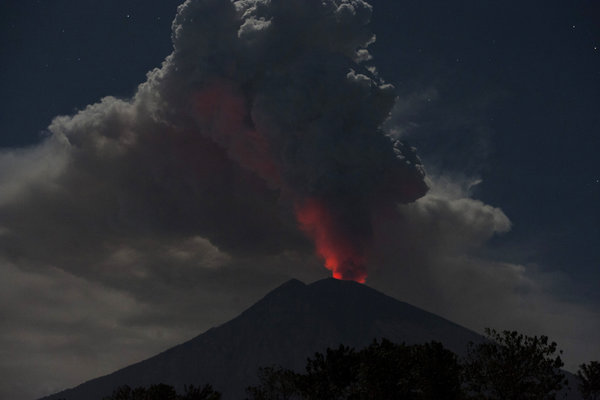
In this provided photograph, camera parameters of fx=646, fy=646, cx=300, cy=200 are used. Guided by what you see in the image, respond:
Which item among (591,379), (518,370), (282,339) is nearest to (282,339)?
(282,339)

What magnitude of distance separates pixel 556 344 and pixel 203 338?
553 ft

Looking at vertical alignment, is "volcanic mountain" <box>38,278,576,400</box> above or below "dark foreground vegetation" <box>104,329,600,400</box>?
above

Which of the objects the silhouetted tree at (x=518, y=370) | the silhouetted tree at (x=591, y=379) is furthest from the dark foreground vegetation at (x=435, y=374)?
the silhouetted tree at (x=591, y=379)

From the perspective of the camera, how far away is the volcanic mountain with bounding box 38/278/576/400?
170 metres

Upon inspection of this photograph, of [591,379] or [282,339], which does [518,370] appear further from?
[282,339]

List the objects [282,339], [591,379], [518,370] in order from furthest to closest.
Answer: [282,339], [591,379], [518,370]

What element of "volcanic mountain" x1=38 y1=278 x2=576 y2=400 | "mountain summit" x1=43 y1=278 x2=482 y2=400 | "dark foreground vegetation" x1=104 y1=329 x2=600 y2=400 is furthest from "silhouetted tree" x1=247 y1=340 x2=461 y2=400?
"mountain summit" x1=43 y1=278 x2=482 y2=400

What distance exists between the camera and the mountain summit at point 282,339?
16975 cm

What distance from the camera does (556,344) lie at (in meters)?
37.5

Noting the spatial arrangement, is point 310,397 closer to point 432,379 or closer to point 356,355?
point 356,355

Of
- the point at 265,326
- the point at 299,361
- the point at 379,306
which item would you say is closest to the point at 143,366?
the point at 265,326

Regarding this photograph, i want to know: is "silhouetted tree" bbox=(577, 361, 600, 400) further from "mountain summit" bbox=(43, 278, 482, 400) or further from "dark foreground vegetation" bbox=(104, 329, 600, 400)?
"mountain summit" bbox=(43, 278, 482, 400)

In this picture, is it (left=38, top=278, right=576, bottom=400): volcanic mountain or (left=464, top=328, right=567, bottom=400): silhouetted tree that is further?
(left=38, top=278, right=576, bottom=400): volcanic mountain

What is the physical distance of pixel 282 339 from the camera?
7052 inches
